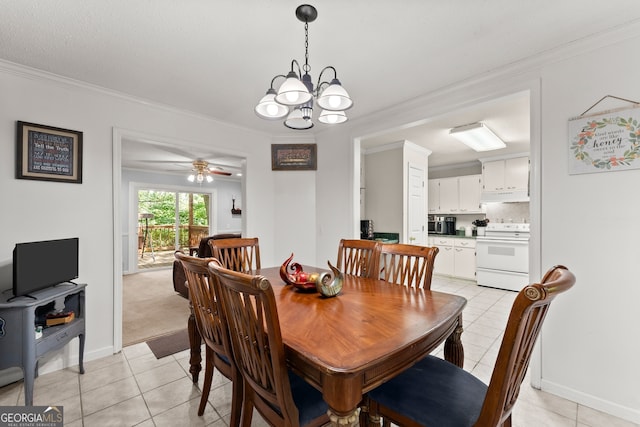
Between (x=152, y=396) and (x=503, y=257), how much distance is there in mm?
5018

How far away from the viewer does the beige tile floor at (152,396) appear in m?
1.71

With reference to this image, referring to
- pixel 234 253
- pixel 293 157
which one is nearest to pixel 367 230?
pixel 293 157

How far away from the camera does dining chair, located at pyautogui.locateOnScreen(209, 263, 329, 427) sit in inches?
37.9

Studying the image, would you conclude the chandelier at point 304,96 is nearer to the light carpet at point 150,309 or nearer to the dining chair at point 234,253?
the dining chair at point 234,253

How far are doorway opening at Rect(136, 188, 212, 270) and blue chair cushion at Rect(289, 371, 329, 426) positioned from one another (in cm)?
612

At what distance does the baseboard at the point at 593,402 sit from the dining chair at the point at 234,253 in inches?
93.1

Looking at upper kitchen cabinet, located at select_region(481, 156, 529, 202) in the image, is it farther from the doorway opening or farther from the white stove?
the doorway opening

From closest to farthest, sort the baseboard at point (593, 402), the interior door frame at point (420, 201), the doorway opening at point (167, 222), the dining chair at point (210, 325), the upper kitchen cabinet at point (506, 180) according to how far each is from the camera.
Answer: the dining chair at point (210, 325) < the baseboard at point (593, 402) < the interior door frame at point (420, 201) < the upper kitchen cabinet at point (506, 180) < the doorway opening at point (167, 222)

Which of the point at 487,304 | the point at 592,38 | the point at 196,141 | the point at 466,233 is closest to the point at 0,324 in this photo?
the point at 196,141

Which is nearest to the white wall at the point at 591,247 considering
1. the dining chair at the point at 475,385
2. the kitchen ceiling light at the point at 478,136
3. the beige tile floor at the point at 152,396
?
the beige tile floor at the point at 152,396

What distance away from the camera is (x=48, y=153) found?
2.27 meters

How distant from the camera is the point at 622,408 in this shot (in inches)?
Answer: 68.4

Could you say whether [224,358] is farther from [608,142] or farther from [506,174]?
[506,174]

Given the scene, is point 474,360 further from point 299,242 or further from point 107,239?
point 107,239
